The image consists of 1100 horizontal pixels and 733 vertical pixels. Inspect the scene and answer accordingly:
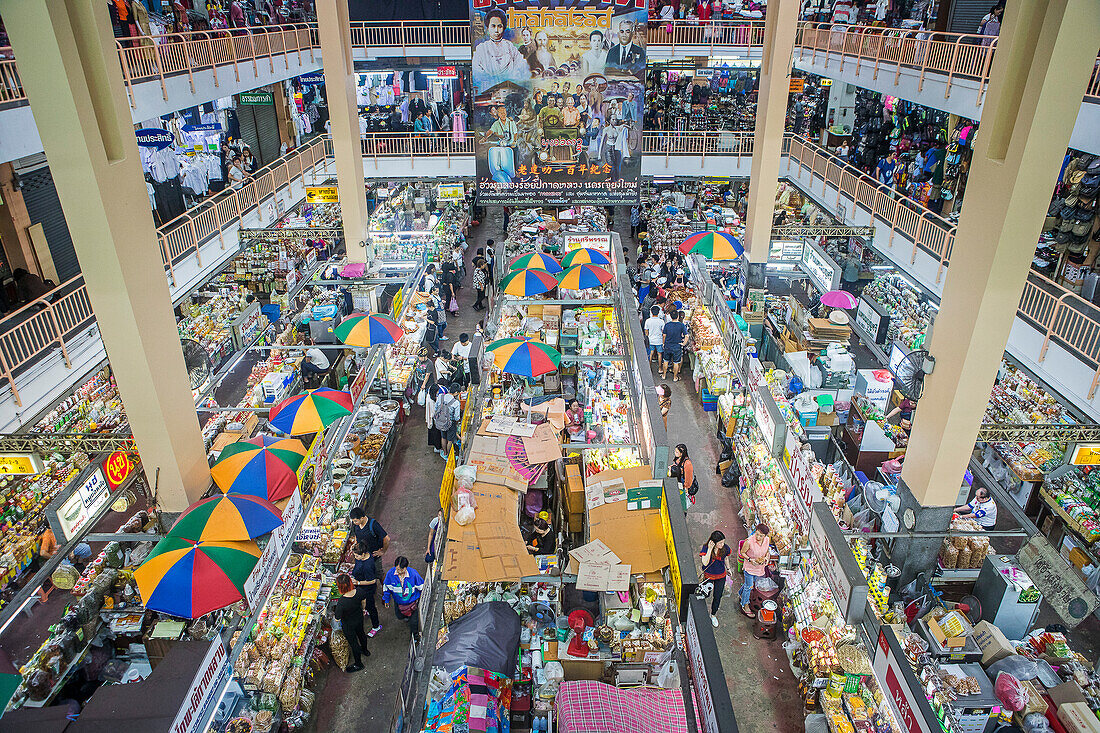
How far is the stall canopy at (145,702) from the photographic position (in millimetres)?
5391

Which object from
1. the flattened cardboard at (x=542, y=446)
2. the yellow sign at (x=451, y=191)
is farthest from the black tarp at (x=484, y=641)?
the yellow sign at (x=451, y=191)

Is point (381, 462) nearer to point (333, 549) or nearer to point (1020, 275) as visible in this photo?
point (333, 549)

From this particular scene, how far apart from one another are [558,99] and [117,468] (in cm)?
1260

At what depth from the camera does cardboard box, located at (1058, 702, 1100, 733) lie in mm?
6070

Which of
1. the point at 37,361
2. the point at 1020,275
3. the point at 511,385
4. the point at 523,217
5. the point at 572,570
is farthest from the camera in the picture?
the point at 523,217

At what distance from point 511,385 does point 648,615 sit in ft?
17.2

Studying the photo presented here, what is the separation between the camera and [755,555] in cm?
846

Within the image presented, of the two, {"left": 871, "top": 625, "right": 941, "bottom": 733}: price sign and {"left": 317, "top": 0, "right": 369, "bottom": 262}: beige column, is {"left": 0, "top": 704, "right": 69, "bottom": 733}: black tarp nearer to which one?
Result: {"left": 871, "top": 625, "right": 941, "bottom": 733}: price sign

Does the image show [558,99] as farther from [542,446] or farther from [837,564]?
[837,564]

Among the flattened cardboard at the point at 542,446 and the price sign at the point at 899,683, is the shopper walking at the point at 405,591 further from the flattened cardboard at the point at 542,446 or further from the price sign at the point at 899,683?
the price sign at the point at 899,683

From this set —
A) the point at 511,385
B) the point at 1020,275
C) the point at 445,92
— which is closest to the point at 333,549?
the point at 511,385

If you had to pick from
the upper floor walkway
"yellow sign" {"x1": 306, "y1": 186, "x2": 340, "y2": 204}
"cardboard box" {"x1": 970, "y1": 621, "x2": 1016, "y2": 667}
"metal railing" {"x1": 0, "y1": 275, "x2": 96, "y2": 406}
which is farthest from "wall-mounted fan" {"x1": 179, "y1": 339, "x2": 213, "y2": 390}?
"cardboard box" {"x1": 970, "y1": 621, "x2": 1016, "y2": 667}

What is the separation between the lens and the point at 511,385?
11.5 metres

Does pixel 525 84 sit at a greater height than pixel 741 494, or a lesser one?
greater
